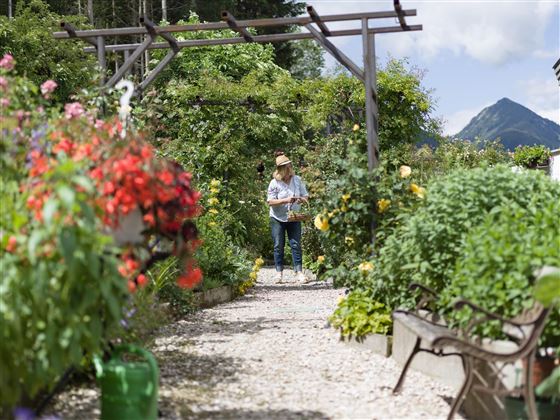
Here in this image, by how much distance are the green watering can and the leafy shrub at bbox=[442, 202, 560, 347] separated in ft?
5.40

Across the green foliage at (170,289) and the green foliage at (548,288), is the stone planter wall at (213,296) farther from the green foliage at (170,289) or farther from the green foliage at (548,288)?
the green foliage at (548,288)

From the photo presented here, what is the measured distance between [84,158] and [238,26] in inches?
150

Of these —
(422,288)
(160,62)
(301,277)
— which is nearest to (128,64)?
(160,62)

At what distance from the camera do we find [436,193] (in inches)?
211

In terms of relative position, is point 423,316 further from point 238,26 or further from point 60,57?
point 60,57

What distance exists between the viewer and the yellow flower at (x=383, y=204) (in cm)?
620

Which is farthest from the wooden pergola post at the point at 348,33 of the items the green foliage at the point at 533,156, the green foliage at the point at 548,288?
the green foliage at the point at 533,156

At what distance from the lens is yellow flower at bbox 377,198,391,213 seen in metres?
6.20

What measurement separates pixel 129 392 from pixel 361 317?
255cm

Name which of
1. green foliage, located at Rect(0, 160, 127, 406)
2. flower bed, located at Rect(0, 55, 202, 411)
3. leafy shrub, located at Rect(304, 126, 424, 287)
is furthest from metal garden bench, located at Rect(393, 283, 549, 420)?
leafy shrub, located at Rect(304, 126, 424, 287)

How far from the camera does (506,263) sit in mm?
4109

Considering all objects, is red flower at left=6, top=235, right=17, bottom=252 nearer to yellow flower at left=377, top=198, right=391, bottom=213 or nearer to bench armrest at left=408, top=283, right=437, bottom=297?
bench armrest at left=408, top=283, right=437, bottom=297

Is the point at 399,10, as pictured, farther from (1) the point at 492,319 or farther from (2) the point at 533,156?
(2) the point at 533,156

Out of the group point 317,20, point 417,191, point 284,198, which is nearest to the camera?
point 417,191
